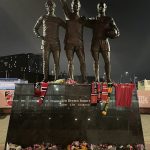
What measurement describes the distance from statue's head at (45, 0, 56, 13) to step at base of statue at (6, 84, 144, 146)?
232 cm

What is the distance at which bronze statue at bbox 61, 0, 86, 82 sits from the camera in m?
9.31

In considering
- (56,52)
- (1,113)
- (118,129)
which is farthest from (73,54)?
(1,113)

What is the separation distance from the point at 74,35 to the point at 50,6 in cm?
109

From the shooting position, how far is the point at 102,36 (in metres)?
9.37

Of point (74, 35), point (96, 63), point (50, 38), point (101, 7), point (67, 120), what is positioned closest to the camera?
point (67, 120)

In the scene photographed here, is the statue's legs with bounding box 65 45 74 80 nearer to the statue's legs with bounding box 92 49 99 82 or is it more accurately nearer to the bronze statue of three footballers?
the bronze statue of three footballers

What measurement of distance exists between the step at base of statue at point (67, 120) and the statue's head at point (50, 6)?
232 cm

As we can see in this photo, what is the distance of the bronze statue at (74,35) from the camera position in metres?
9.31

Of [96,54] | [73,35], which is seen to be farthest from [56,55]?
[96,54]

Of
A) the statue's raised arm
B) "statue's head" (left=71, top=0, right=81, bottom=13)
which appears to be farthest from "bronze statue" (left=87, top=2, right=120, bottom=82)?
the statue's raised arm

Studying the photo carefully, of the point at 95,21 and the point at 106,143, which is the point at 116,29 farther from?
the point at 106,143

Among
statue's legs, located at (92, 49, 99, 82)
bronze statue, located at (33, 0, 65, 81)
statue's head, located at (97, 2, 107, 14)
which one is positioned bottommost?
statue's legs, located at (92, 49, 99, 82)

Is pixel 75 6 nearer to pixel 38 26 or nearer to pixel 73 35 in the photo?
pixel 73 35

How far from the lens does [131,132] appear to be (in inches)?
334
